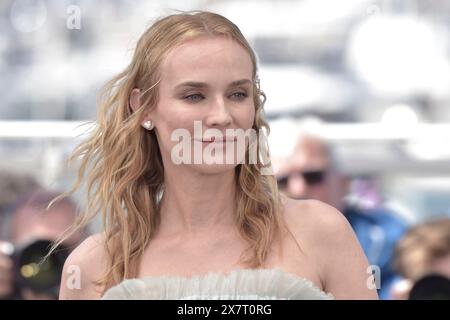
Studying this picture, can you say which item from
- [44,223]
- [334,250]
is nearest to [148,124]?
[334,250]

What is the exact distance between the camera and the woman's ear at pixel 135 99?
1715 mm

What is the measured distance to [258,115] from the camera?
5.64ft

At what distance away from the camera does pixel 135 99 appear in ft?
5.68

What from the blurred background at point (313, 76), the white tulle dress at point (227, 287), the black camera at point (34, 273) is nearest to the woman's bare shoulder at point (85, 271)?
the white tulle dress at point (227, 287)

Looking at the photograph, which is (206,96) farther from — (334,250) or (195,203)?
(334,250)

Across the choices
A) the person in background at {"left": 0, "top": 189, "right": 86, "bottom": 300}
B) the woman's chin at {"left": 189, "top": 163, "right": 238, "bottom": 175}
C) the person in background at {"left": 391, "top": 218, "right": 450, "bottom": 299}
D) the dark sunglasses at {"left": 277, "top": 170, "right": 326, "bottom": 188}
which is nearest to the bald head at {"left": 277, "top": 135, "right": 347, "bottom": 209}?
the dark sunglasses at {"left": 277, "top": 170, "right": 326, "bottom": 188}

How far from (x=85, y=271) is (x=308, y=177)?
4.43 ft

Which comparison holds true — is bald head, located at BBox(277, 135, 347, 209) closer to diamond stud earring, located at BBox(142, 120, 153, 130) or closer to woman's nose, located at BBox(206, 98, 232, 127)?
diamond stud earring, located at BBox(142, 120, 153, 130)

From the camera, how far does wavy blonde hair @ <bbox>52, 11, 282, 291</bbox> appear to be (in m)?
1.63

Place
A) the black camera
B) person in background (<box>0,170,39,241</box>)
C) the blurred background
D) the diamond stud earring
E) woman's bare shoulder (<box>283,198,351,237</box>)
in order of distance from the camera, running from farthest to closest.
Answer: the blurred background
person in background (<box>0,170,39,241</box>)
the black camera
the diamond stud earring
woman's bare shoulder (<box>283,198,351,237</box>)

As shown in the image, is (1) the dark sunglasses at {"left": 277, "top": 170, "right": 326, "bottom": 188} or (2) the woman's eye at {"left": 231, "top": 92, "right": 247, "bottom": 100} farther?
(1) the dark sunglasses at {"left": 277, "top": 170, "right": 326, "bottom": 188}

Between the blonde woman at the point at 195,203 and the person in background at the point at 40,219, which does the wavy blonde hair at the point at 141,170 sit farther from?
the person in background at the point at 40,219
